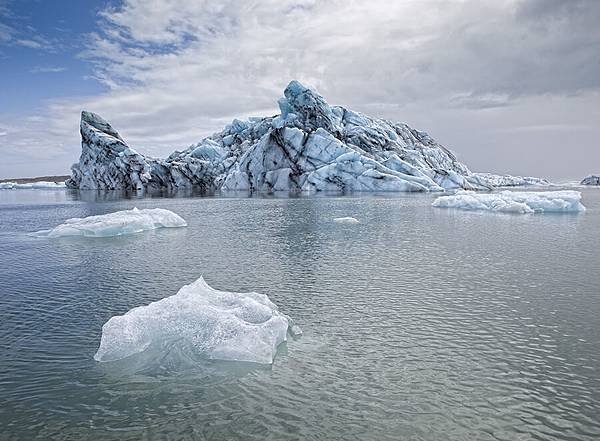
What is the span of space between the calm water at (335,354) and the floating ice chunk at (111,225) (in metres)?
4.12

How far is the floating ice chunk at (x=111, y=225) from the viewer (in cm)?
1992

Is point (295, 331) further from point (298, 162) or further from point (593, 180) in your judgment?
point (593, 180)

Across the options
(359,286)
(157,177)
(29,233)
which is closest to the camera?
(359,286)

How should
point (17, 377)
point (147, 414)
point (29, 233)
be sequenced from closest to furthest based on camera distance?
point (147, 414), point (17, 377), point (29, 233)

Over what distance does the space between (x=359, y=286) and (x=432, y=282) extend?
2.03 meters

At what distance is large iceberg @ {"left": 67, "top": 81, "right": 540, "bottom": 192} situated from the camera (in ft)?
211

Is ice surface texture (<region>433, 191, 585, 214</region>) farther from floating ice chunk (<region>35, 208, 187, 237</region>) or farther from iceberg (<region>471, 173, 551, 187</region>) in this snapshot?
iceberg (<region>471, 173, 551, 187</region>)

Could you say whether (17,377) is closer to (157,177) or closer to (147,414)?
(147,414)

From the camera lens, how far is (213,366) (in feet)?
21.7

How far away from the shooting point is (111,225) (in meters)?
20.2

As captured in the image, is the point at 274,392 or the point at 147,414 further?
the point at 274,392

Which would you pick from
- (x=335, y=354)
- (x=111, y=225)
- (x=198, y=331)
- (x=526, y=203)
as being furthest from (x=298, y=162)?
(x=335, y=354)

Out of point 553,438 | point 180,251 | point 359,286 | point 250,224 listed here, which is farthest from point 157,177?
point 553,438

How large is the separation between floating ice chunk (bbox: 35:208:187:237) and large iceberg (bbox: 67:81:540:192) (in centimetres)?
4269
